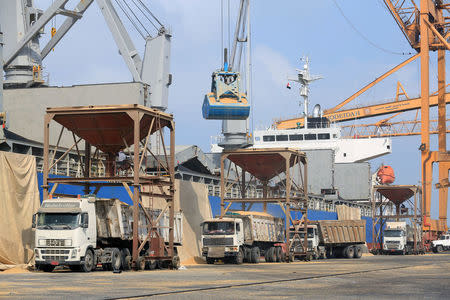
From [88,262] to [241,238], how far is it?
14.5m

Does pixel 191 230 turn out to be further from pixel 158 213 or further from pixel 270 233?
pixel 158 213

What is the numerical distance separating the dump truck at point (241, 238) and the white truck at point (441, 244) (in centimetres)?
3935

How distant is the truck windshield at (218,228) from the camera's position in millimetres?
42125

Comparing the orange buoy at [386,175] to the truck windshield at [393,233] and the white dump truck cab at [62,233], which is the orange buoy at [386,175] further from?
the white dump truck cab at [62,233]

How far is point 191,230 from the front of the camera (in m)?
46.0

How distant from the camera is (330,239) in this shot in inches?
2243

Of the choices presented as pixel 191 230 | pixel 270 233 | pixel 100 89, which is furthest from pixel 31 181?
pixel 100 89

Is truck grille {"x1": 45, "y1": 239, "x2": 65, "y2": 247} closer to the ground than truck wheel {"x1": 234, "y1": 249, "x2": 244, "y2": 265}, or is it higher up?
higher up

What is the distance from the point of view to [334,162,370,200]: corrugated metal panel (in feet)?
295

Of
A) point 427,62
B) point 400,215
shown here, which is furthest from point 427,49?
point 400,215

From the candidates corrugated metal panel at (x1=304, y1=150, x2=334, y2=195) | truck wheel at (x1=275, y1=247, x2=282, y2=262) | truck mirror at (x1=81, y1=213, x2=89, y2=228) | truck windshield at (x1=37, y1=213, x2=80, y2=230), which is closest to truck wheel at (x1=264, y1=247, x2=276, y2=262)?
truck wheel at (x1=275, y1=247, x2=282, y2=262)

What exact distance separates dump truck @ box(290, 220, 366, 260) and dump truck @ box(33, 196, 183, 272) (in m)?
18.8

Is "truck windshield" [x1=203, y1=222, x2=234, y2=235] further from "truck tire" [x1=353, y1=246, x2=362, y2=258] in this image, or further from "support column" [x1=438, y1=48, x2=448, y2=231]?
"support column" [x1=438, y1=48, x2=448, y2=231]

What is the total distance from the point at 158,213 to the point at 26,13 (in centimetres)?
2994
